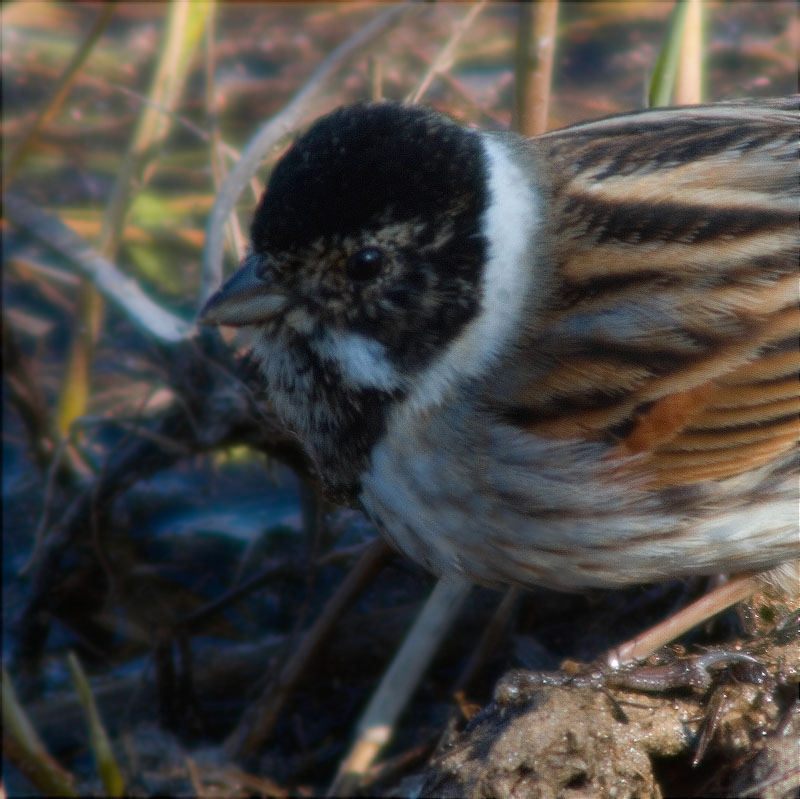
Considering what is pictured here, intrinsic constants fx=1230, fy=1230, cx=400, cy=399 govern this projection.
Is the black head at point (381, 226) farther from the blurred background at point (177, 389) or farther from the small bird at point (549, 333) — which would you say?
the blurred background at point (177, 389)

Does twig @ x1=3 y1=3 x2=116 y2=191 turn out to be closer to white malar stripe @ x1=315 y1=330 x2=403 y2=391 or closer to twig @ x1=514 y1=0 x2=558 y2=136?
twig @ x1=514 y1=0 x2=558 y2=136

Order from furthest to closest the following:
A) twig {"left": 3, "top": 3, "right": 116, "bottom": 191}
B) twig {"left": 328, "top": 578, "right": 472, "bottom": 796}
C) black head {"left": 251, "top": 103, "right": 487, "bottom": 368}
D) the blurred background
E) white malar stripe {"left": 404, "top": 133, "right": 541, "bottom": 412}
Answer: twig {"left": 3, "top": 3, "right": 116, "bottom": 191} → the blurred background → twig {"left": 328, "top": 578, "right": 472, "bottom": 796} → white malar stripe {"left": 404, "top": 133, "right": 541, "bottom": 412} → black head {"left": 251, "top": 103, "right": 487, "bottom": 368}

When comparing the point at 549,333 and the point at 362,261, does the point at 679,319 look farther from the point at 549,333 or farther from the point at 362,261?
the point at 362,261

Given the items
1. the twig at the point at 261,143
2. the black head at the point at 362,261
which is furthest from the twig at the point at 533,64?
the black head at the point at 362,261

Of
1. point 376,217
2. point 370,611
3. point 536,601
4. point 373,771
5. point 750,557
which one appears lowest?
point 373,771

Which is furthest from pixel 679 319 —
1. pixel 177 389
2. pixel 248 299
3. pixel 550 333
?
pixel 177 389

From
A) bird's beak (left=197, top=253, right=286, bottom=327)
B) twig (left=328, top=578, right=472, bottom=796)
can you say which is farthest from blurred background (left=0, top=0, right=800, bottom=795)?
bird's beak (left=197, top=253, right=286, bottom=327)

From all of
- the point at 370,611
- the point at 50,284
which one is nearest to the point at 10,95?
the point at 50,284

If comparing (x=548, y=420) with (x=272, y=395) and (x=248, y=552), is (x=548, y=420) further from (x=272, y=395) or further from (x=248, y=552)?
(x=248, y=552)
